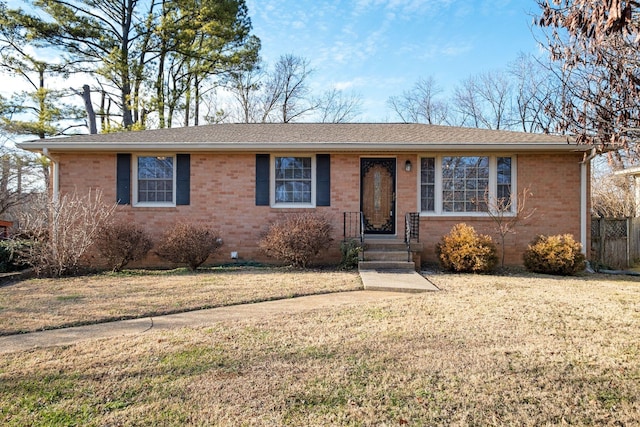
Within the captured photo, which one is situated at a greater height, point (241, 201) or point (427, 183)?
point (427, 183)

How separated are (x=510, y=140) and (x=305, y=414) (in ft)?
28.3

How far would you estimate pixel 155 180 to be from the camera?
9.33m

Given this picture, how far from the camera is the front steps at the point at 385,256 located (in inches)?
307

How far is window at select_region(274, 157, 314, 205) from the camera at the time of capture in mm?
9367

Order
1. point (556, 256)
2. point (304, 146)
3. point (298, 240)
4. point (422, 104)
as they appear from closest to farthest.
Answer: point (556, 256) → point (298, 240) → point (304, 146) → point (422, 104)

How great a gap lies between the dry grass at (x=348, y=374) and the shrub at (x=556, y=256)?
11.7 ft

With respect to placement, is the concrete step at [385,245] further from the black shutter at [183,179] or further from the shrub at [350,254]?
the black shutter at [183,179]

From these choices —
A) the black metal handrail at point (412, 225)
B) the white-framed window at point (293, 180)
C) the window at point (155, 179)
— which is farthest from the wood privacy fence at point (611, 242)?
the window at point (155, 179)

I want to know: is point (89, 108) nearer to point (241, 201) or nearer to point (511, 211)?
point (241, 201)

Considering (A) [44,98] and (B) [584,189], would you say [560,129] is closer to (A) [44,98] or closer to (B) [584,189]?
(B) [584,189]

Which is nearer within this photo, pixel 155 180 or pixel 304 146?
pixel 304 146

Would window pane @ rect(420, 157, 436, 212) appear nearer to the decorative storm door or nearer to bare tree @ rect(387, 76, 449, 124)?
the decorative storm door

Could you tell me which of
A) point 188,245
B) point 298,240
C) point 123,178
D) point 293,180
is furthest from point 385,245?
point 123,178

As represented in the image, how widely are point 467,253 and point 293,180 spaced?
448 centimetres
